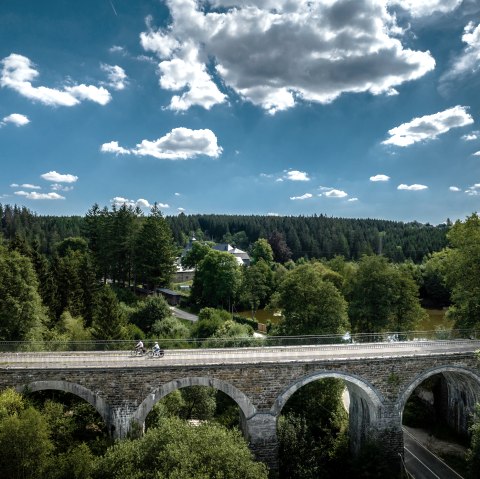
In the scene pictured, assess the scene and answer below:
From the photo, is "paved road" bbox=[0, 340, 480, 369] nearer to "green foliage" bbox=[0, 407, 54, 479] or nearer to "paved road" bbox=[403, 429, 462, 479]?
"green foliage" bbox=[0, 407, 54, 479]

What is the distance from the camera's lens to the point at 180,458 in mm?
14188

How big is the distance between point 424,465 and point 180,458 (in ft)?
61.0

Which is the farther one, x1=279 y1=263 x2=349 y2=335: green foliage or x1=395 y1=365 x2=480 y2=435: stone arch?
x1=279 y1=263 x2=349 y2=335: green foliage

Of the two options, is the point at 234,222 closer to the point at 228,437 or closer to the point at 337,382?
the point at 337,382

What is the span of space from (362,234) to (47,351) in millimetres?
106349

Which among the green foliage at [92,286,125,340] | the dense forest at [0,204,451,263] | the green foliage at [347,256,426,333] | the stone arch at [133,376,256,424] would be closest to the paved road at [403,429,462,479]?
the green foliage at [347,256,426,333]

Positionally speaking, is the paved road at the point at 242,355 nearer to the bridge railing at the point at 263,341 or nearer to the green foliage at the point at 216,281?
the bridge railing at the point at 263,341

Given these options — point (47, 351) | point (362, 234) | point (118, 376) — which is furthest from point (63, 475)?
point (362, 234)

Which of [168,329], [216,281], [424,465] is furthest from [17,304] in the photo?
[216,281]

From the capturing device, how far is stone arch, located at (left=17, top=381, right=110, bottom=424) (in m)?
20.2

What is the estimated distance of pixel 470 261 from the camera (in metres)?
29.2

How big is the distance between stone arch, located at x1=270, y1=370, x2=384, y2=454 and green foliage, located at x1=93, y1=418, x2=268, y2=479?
19.9 feet

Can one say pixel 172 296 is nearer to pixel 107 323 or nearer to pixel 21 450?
pixel 107 323

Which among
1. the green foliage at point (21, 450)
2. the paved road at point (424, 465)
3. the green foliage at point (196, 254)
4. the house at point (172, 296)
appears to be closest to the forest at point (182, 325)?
the green foliage at point (21, 450)
